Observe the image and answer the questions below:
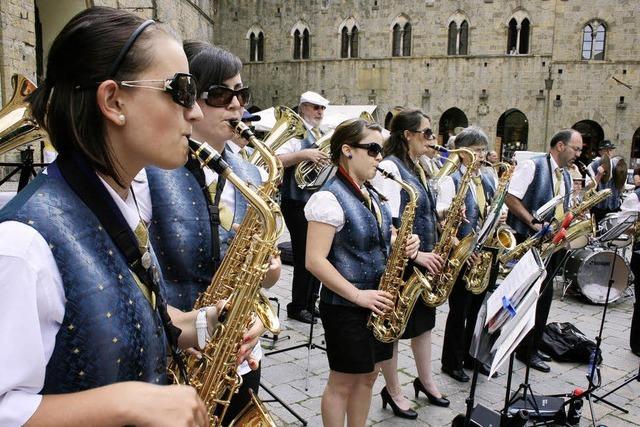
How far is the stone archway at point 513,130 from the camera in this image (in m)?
30.3

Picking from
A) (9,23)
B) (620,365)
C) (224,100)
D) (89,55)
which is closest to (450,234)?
(620,365)

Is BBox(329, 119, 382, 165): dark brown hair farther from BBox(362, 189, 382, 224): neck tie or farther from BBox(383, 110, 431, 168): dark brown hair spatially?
BBox(383, 110, 431, 168): dark brown hair

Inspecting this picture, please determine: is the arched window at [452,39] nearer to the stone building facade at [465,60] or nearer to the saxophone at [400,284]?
the stone building facade at [465,60]

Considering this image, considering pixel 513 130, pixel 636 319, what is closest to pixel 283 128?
pixel 636 319

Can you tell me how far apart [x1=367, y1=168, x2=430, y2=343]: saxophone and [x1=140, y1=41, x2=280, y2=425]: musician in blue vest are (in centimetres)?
135

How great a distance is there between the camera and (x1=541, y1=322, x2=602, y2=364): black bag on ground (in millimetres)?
5594

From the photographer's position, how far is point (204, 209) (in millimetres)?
2299

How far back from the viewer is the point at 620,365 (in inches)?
221

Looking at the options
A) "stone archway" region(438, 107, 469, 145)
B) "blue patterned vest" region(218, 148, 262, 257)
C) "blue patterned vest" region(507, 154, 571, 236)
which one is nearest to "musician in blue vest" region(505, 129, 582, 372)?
"blue patterned vest" region(507, 154, 571, 236)

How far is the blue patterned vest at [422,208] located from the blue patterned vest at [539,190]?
1761mm

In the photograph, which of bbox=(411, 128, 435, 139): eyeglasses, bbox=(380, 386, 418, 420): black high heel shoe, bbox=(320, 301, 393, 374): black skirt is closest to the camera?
bbox=(320, 301, 393, 374): black skirt

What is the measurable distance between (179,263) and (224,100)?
0.80m

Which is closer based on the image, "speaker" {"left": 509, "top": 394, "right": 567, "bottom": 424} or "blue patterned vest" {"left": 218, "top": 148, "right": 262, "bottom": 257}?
"blue patterned vest" {"left": 218, "top": 148, "right": 262, "bottom": 257}

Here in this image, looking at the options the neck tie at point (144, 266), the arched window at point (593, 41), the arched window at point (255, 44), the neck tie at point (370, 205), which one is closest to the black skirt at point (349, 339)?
the neck tie at point (370, 205)
